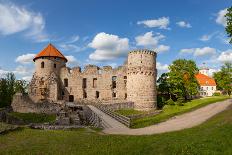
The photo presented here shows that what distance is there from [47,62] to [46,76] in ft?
9.39

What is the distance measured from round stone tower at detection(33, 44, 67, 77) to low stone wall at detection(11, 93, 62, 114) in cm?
849

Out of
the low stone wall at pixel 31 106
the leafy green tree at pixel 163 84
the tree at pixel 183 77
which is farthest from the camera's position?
the leafy green tree at pixel 163 84

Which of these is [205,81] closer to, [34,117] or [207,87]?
[207,87]

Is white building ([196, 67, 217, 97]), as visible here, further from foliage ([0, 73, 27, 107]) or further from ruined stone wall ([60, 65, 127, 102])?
foliage ([0, 73, 27, 107])

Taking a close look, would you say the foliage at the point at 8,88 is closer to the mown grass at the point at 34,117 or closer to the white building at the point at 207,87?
the mown grass at the point at 34,117

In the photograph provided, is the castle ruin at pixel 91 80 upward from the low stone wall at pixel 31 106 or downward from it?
upward

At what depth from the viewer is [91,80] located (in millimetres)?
59281

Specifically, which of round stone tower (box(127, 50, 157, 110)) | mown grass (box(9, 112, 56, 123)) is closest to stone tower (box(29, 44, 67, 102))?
mown grass (box(9, 112, 56, 123))

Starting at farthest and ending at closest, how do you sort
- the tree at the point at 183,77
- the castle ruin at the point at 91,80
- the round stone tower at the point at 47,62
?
the tree at the point at 183,77, the round stone tower at the point at 47,62, the castle ruin at the point at 91,80

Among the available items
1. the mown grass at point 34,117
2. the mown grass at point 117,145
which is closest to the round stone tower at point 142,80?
the mown grass at point 34,117

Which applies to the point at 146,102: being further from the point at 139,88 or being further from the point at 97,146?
the point at 97,146

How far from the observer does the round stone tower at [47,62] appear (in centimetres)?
5778

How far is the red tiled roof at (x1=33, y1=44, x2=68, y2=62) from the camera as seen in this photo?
5818cm

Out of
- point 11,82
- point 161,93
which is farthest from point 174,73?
point 11,82
